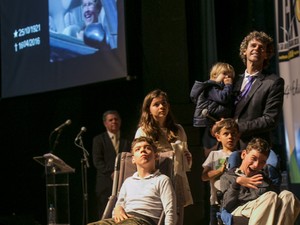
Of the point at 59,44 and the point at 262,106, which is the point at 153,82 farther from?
the point at 262,106

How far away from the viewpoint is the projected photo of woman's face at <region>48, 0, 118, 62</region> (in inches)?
345

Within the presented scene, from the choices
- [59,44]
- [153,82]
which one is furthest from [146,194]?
[59,44]

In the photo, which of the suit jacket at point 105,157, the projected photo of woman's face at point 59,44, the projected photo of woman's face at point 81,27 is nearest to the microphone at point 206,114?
the suit jacket at point 105,157

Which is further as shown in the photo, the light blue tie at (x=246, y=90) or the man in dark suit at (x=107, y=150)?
the man in dark suit at (x=107, y=150)

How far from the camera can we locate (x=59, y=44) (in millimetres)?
9688

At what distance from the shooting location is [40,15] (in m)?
10.1

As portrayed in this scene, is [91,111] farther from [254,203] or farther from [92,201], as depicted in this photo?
[254,203]

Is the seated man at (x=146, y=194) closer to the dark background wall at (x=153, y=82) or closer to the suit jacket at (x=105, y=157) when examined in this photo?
the dark background wall at (x=153, y=82)

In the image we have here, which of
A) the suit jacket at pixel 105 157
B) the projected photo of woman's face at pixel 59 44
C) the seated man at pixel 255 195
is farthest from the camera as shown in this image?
the projected photo of woman's face at pixel 59 44

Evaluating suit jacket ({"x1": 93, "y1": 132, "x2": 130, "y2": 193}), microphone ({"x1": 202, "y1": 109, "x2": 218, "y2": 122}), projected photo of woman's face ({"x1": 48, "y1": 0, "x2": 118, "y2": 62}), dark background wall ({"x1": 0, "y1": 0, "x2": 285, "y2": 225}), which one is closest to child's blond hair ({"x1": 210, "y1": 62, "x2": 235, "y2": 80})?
microphone ({"x1": 202, "y1": 109, "x2": 218, "y2": 122})

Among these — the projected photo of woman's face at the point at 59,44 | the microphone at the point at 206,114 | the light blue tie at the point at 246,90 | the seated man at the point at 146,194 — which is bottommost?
the seated man at the point at 146,194

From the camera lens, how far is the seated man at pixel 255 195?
173 inches

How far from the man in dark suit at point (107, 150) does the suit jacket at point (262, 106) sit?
348 centimetres

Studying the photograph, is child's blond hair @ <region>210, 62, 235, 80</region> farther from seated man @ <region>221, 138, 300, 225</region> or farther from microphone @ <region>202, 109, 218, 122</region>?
seated man @ <region>221, 138, 300, 225</region>
